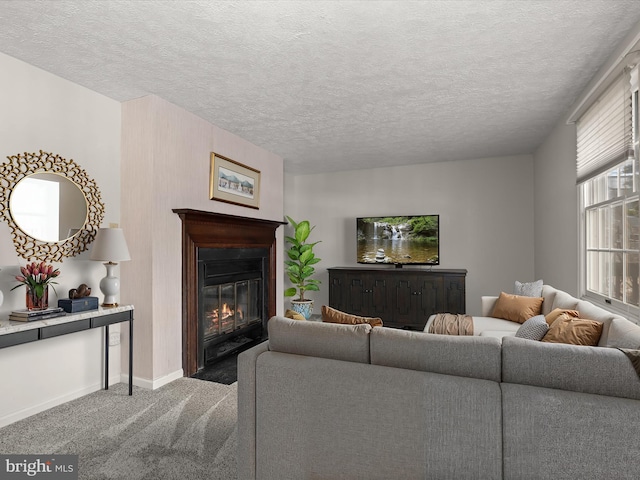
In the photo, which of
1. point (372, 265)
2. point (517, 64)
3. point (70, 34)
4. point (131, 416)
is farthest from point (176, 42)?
point (372, 265)

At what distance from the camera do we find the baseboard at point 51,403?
2562 millimetres

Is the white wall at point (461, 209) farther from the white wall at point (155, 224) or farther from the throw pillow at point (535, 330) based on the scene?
the throw pillow at point (535, 330)

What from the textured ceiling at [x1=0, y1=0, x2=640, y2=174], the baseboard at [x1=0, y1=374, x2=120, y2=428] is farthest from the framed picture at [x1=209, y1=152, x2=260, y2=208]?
the baseboard at [x1=0, y1=374, x2=120, y2=428]

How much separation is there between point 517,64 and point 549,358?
2195 mm

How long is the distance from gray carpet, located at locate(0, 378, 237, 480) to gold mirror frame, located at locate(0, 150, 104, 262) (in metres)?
1.16

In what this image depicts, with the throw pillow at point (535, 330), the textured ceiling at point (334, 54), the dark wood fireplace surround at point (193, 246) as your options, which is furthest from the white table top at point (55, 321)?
the throw pillow at point (535, 330)

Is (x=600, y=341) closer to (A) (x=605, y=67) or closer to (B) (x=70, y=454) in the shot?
(A) (x=605, y=67)

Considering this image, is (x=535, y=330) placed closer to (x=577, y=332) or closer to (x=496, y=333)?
(x=577, y=332)

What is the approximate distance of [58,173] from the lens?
289cm

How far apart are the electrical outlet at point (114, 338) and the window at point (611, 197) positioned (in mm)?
4006

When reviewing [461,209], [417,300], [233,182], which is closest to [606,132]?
[461,209]

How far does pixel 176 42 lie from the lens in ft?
7.88

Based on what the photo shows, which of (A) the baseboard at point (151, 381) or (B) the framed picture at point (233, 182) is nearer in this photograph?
(A) the baseboard at point (151, 381)

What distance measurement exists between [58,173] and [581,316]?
384 cm
